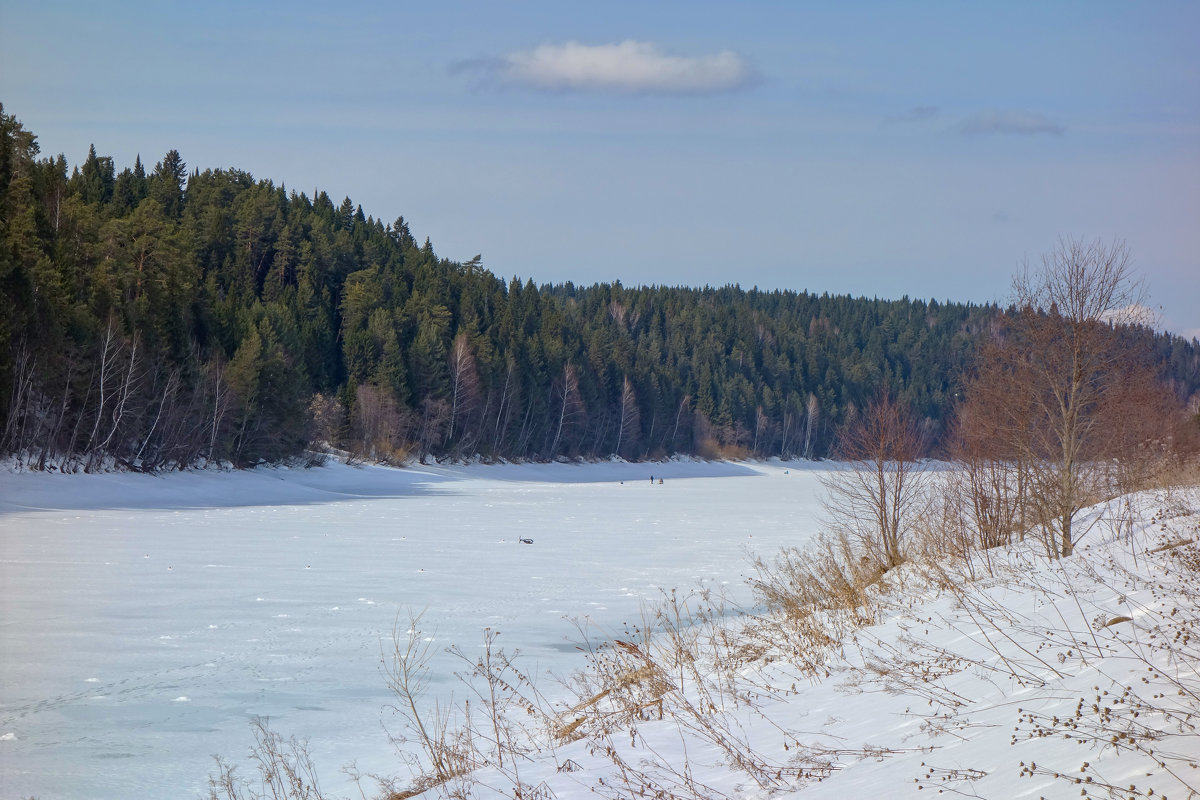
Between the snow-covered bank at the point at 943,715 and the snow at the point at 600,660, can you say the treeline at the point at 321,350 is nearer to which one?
the snow at the point at 600,660

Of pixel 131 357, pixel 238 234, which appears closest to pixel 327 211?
pixel 238 234

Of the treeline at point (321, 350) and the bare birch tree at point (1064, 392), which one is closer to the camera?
the bare birch tree at point (1064, 392)

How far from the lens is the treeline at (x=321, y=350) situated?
4350 centimetres

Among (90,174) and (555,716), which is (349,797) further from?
(90,174)

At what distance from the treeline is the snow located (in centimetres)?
826

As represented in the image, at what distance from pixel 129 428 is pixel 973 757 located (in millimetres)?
46224

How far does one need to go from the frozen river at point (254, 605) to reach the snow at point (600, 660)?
0.05 meters

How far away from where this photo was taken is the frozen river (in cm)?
894

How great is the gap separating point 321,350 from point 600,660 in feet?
245

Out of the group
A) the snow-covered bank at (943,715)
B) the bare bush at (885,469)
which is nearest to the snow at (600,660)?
the snow-covered bank at (943,715)

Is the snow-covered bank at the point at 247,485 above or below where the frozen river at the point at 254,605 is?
below

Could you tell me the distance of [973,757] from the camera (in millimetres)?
5379

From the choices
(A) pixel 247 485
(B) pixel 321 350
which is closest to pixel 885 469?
(A) pixel 247 485

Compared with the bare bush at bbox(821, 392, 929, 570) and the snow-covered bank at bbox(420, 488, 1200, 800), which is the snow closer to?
the snow-covered bank at bbox(420, 488, 1200, 800)
